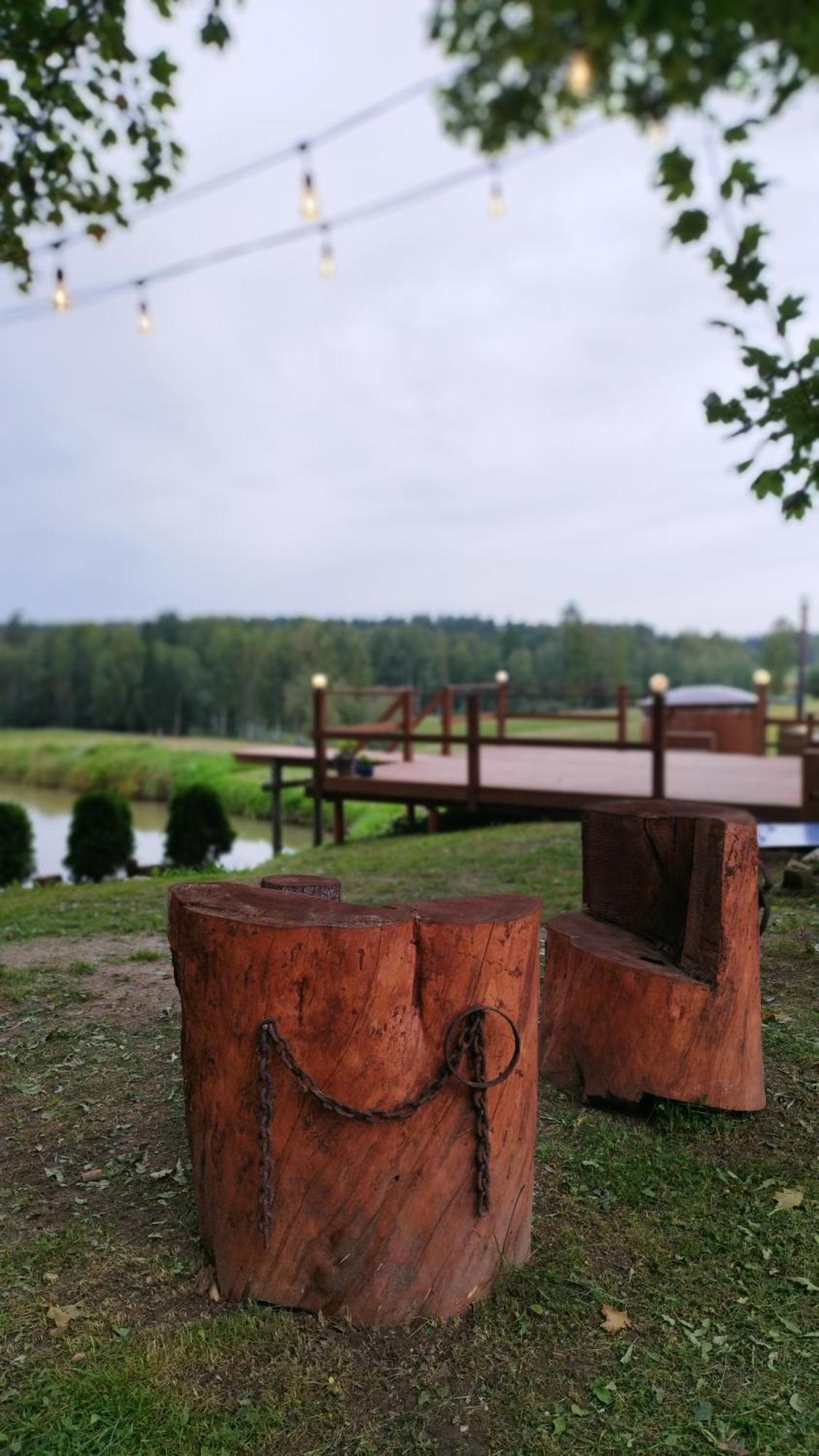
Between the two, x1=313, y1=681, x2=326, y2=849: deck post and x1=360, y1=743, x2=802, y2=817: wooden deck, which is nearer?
x1=360, y1=743, x2=802, y2=817: wooden deck

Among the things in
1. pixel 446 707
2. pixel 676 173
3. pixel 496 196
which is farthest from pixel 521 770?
pixel 676 173

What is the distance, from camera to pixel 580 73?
1.06 m

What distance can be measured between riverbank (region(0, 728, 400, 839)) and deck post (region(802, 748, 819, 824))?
455 inches

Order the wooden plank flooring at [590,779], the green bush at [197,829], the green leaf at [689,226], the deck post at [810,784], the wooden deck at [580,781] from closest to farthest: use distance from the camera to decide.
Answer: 1. the green leaf at [689,226]
2. the deck post at [810,784]
3. the wooden deck at [580,781]
4. the wooden plank flooring at [590,779]
5. the green bush at [197,829]

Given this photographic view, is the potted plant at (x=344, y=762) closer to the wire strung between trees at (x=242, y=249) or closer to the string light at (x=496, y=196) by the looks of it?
the wire strung between trees at (x=242, y=249)

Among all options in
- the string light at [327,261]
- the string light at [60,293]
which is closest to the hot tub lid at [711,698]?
the string light at [327,261]

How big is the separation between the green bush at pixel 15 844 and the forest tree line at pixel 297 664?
6532 mm

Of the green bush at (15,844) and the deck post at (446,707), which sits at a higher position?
the deck post at (446,707)

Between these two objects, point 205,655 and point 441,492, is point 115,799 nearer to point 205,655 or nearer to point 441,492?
point 441,492

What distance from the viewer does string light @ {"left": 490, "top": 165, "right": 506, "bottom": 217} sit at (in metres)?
2.21

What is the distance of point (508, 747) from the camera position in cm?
1648

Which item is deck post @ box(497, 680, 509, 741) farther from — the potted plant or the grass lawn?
the grass lawn

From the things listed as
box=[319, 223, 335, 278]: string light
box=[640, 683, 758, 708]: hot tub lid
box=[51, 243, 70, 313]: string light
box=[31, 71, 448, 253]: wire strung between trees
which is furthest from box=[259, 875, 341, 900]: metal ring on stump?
box=[640, 683, 758, 708]: hot tub lid

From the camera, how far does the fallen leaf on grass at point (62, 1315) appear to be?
2149 mm
